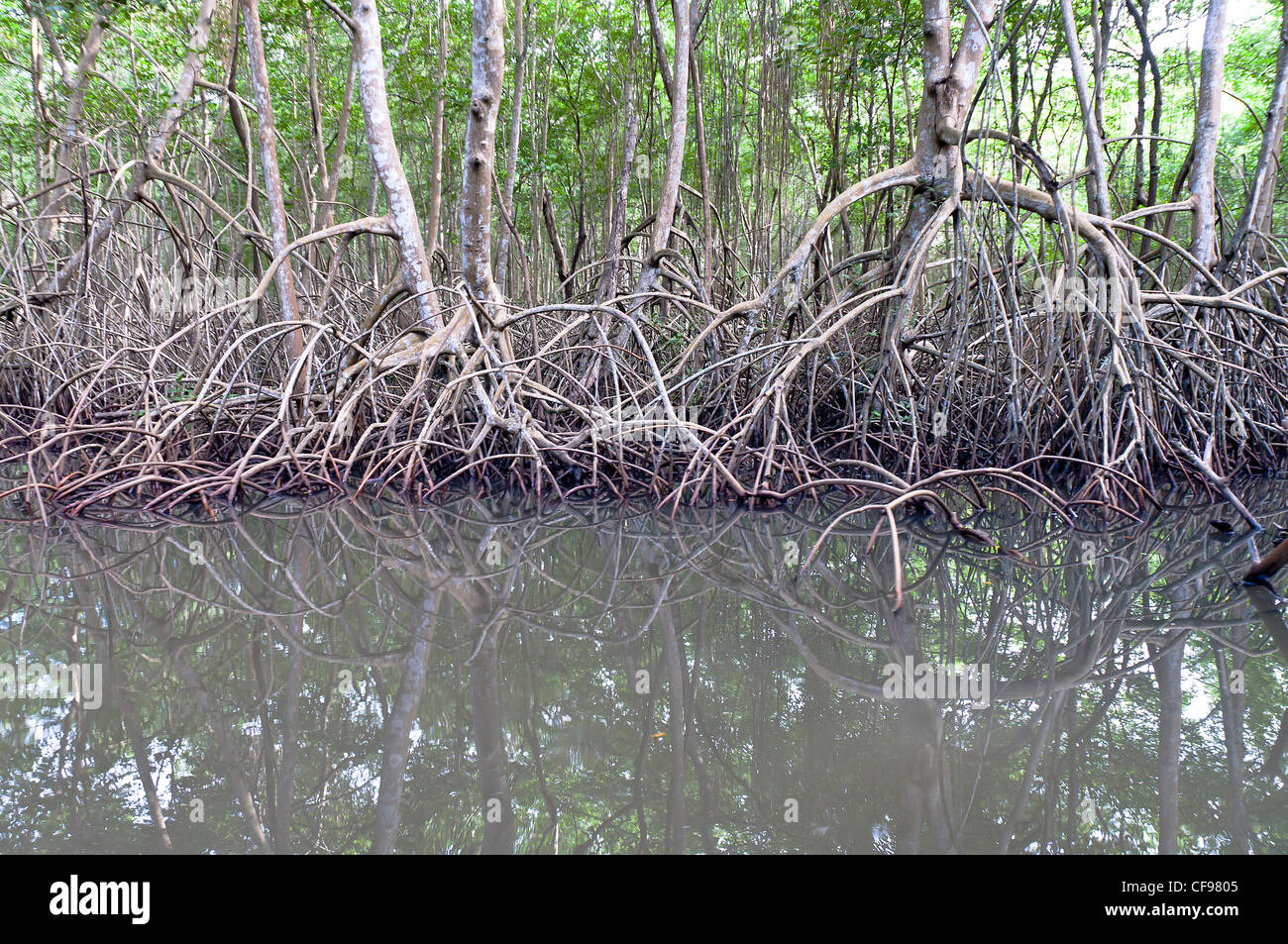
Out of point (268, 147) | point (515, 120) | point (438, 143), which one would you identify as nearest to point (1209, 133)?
point (515, 120)

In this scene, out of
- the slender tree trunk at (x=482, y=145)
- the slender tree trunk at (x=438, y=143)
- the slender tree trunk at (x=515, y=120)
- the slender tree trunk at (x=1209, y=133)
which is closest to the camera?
the slender tree trunk at (x=482, y=145)

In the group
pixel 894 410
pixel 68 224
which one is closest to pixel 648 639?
pixel 894 410

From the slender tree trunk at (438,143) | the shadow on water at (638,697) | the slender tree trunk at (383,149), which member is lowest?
the shadow on water at (638,697)

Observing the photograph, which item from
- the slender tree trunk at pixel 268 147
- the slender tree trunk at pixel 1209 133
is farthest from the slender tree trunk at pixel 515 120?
the slender tree trunk at pixel 1209 133

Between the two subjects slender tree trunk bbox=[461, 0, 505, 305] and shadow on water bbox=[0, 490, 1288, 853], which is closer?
shadow on water bbox=[0, 490, 1288, 853]

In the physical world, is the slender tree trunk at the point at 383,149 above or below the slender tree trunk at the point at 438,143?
below

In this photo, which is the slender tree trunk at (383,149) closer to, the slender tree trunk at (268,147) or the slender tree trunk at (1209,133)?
the slender tree trunk at (268,147)

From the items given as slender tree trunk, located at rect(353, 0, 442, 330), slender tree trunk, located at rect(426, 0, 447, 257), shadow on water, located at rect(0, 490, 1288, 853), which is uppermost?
slender tree trunk, located at rect(426, 0, 447, 257)

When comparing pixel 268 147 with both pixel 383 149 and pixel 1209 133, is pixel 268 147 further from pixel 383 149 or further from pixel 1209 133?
pixel 1209 133

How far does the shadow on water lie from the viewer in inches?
48.6

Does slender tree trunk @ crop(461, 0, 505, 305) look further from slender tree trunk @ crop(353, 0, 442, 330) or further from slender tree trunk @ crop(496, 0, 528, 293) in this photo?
slender tree trunk @ crop(496, 0, 528, 293)

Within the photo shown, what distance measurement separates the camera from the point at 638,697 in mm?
1680

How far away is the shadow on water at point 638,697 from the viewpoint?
4.05 ft

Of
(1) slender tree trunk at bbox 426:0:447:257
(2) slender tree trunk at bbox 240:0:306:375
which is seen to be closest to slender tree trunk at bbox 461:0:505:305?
(2) slender tree trunk at bbox 240:0:306:375
